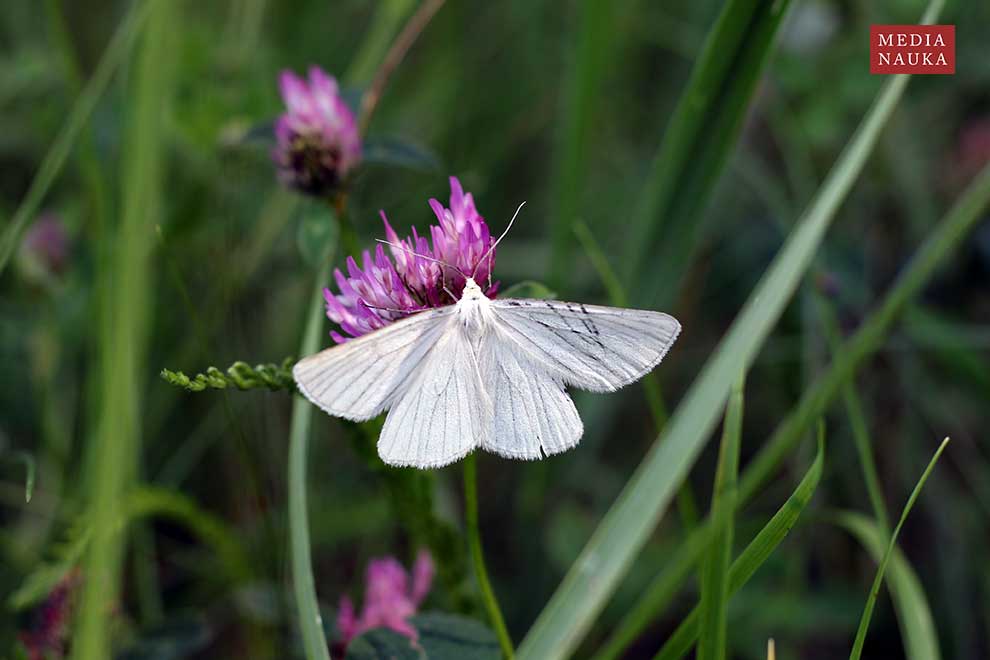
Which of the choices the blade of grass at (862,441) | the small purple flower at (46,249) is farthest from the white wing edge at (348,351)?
the small purple flower at (46,249)

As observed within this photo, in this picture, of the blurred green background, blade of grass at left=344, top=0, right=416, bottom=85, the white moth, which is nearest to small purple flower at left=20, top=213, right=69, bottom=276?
the blurred green background

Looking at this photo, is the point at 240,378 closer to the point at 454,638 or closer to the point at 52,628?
the point at 454,638

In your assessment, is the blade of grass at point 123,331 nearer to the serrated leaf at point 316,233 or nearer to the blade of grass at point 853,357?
the serrated leaf at point 316,233

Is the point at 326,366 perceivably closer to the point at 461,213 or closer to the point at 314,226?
the point at 461,213

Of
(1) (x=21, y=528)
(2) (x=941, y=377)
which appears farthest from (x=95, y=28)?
(2) (x=941, y=377)

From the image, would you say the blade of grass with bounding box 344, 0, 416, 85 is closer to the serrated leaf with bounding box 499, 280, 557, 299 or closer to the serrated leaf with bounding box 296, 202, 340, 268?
the serrated leaf with bounding box 296, 202, 340, 268

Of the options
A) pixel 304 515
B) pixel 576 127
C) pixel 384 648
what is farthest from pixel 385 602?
pixel 576 127
